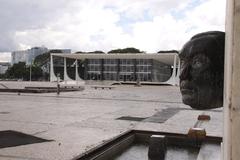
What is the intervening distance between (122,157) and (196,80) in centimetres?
517

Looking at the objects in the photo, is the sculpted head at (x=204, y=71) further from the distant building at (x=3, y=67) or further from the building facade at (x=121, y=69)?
the distant building at (x=3, y=67)

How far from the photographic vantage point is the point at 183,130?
8.54 m

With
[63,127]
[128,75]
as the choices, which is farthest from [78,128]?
[128,75]

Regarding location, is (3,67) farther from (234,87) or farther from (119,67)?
(234,87)

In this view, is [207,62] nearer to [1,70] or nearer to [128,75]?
[128,75]

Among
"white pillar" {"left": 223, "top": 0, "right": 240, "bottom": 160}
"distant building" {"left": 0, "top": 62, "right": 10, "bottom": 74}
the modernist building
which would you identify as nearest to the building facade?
the modernist building

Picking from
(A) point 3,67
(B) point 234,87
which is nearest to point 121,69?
(B) point 234,87

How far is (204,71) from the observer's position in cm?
178

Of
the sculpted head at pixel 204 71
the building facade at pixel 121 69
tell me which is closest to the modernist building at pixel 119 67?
the building facade at pixel 121 69

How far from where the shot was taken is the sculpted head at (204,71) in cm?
179

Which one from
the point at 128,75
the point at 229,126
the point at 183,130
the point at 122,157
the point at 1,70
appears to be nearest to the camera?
the point at 229,126

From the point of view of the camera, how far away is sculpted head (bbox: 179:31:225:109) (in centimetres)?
179

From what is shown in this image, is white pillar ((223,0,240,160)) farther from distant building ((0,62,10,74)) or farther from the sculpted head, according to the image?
distant building ((0,62,10,74))

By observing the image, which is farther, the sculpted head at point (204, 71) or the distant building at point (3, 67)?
the distant building at point (3, 67)
